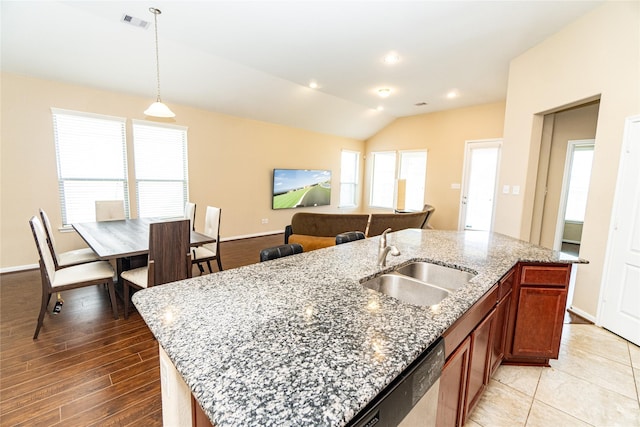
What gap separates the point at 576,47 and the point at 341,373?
4.17m

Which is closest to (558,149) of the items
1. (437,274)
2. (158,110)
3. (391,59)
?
(391,59)

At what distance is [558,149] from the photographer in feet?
15.3

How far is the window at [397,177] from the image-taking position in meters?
7.18

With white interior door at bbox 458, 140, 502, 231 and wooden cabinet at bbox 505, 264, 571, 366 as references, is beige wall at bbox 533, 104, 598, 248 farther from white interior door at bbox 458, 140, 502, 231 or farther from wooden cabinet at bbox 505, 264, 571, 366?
wooden cabinet at bbox 505, 264, 571, 366

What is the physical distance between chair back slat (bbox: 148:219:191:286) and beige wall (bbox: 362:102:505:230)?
5835mm

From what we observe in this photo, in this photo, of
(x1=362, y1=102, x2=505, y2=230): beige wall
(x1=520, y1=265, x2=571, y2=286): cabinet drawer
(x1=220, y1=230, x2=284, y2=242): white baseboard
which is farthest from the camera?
(x1=362, y1=102, x2=505, y2=230): beige wall

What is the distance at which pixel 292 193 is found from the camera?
22.5ft

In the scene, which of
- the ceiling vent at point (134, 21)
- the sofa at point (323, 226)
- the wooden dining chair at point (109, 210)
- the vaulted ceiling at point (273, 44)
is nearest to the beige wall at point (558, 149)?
the vaulted ceiling at point (273, 44)

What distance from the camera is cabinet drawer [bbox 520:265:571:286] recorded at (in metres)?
1.97

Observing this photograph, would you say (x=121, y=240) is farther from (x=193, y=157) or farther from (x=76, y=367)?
(x=193, y=157)

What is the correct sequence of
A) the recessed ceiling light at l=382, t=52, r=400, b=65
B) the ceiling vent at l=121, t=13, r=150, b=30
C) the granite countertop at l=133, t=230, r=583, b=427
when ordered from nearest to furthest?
1. the granite countertop at l=133, t=230, r=583, b=427
2. the ceiling vent at l=121, t=13, r=150, b=30
3. the recessed ceiling light at l=382, t=52, r=400, b=65

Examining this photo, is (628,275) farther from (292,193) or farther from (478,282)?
(292,193)

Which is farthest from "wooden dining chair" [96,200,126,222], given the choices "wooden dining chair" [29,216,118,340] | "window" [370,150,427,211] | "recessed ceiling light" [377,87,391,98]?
"window" [370,150,427,211]

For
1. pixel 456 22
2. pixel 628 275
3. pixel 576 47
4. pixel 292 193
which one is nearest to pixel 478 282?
pixel 628 275
